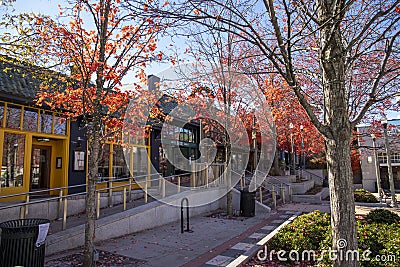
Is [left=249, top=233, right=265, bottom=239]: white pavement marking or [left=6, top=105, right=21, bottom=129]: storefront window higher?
[left=6, top=105, right=21, bottom=129]: storefront window

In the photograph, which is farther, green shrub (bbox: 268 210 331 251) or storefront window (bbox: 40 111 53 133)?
storefront window (bbox: 40 111 53 133)

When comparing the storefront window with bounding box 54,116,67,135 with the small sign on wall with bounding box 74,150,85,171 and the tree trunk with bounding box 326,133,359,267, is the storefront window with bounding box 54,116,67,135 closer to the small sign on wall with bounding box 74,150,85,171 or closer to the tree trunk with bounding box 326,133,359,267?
the small sign on wall with bounding box 74,150,85,171

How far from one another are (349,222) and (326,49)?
2.32m

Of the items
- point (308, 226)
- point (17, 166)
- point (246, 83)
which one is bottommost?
point (308, 226)

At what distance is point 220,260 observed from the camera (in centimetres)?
568

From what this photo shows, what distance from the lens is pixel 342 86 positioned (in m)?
3.91

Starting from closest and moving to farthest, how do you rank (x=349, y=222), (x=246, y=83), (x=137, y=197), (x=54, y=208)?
(x=349, y=222)
(x=54, y=208)
(x=137, y=197)
(x=246, y=83)

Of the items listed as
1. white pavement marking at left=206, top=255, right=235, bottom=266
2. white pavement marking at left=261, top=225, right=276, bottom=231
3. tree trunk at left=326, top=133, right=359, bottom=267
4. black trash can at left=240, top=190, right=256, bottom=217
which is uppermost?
tree trunk at left=326, top=133, right=359, bottom=267

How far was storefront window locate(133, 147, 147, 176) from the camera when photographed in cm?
1334

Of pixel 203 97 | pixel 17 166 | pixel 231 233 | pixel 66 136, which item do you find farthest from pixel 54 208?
pixel 203 97

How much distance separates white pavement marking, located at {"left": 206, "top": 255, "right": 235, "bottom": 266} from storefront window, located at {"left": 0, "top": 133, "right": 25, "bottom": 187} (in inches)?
258

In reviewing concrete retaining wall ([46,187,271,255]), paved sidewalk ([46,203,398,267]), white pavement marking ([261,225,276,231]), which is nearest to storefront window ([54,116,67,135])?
concrete retaining wall ([46,187,271,255])

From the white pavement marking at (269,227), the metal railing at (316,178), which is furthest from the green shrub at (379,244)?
the metal railing at (316,178)

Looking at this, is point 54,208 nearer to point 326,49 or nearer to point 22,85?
point 22,85
